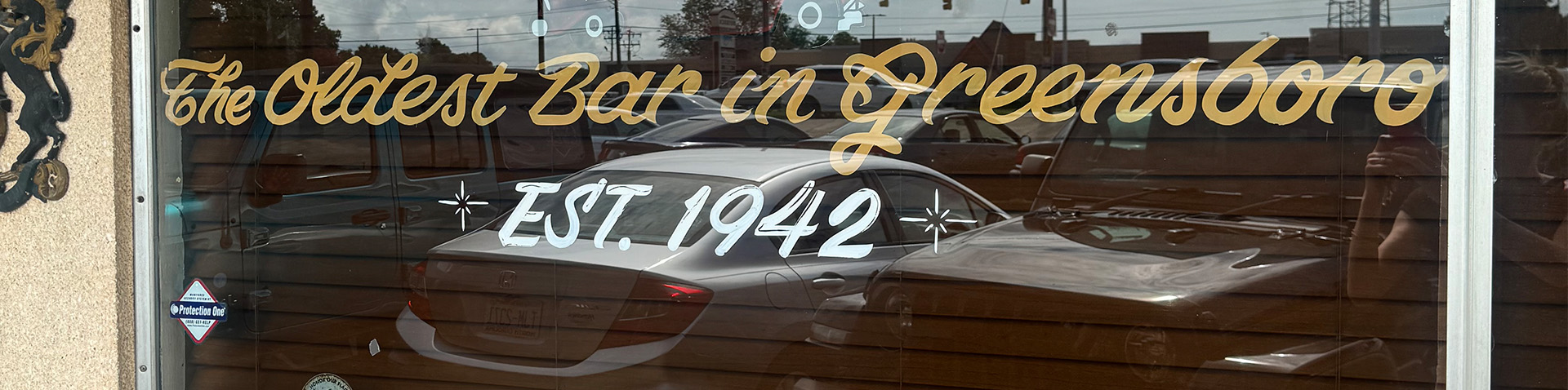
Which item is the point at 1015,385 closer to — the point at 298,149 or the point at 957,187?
the point at 957,187

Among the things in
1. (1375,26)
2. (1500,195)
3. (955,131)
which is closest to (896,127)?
(955,131)

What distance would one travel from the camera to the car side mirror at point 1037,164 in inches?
96.8

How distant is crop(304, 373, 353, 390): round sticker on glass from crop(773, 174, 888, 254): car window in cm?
136

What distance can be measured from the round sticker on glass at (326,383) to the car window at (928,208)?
1.62 meters

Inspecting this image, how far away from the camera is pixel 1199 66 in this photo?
94.0 inches

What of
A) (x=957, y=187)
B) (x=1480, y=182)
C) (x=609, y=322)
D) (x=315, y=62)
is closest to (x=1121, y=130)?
(x=957, y=187)

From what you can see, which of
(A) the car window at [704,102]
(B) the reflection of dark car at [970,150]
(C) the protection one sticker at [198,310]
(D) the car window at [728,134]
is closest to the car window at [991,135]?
(B) the reflection of dark car at [970,150]

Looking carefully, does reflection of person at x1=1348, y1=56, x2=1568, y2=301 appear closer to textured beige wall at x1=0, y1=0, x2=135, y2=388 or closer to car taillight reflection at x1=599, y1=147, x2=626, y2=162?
car taillight reflection at x1=599, y1=147, x2=626, y2=162

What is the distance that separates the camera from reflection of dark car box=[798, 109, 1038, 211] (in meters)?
2.48

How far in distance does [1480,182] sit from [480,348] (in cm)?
239

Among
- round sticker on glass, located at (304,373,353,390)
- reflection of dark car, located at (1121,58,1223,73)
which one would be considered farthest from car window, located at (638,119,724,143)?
round sticker on glass, located at (304,373,353,390)

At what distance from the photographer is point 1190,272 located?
2.43 metres

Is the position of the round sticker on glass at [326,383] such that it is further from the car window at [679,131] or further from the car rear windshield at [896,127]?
the car rear windshield at [896,127]

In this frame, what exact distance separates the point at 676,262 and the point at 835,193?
0.43 meters
